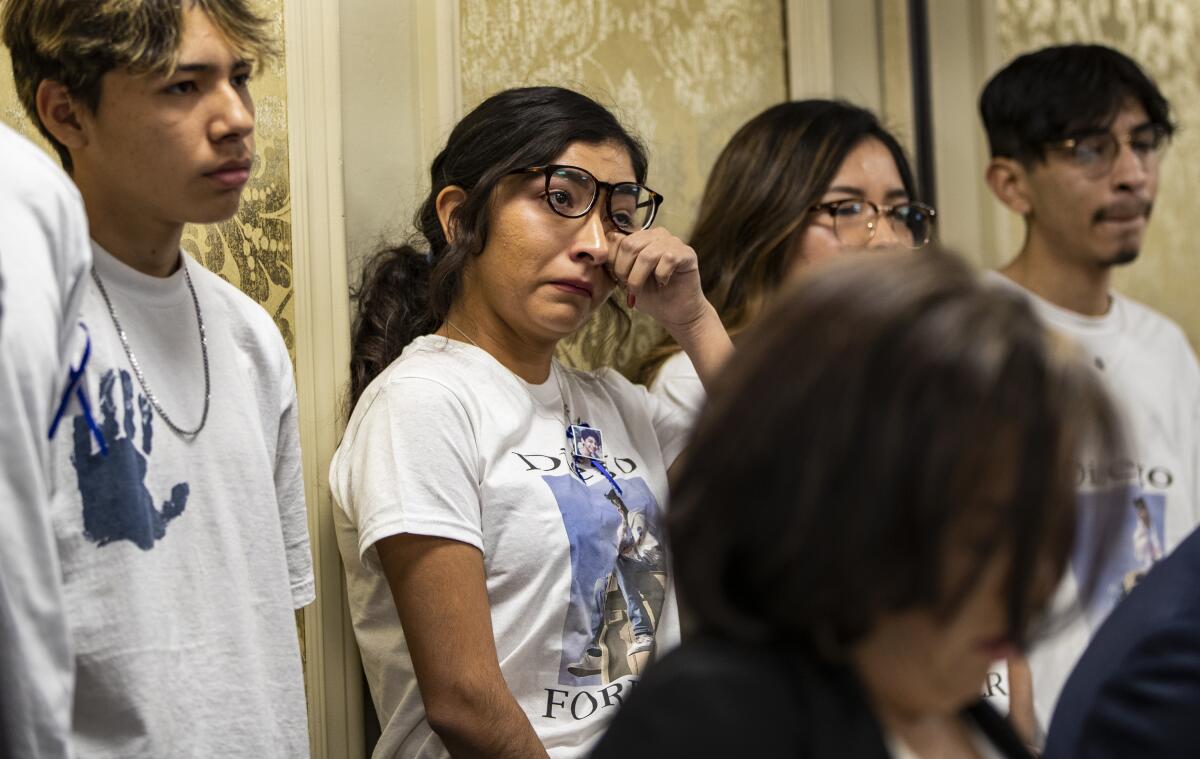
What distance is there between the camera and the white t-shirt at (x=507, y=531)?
65.7 inches

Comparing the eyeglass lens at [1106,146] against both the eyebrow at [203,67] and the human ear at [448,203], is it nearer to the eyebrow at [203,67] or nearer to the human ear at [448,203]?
the human ear at [448,203]

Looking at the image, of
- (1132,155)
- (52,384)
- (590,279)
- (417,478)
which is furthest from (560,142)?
(1132,155)

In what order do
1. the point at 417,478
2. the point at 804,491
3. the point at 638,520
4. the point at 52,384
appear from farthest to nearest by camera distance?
the point at 638,520 → the point at 417,478 → the point at 52,384 → the point at 804,491

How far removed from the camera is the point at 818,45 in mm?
2717

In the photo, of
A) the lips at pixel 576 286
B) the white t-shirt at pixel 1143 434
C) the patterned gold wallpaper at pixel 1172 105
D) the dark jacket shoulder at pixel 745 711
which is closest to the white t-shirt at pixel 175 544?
the lips at pixel 576 286

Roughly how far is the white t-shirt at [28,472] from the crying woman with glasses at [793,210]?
130cm

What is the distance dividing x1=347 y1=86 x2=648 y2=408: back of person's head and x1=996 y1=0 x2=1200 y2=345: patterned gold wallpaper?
1306mm

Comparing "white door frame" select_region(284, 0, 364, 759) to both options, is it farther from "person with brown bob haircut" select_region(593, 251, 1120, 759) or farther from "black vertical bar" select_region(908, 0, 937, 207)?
"black vertical bar" select_region(908, 0, 937, 207)

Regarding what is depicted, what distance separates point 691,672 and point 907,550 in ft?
0.46

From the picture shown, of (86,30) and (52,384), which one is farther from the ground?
(86,30)

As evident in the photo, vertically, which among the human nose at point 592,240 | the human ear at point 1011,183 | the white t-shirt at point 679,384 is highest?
the human ear at point 1011,183

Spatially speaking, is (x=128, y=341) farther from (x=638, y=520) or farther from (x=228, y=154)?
(x=638, y=520)

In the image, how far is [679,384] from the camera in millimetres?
2176

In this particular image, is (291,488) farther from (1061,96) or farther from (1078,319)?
(1061,96)
